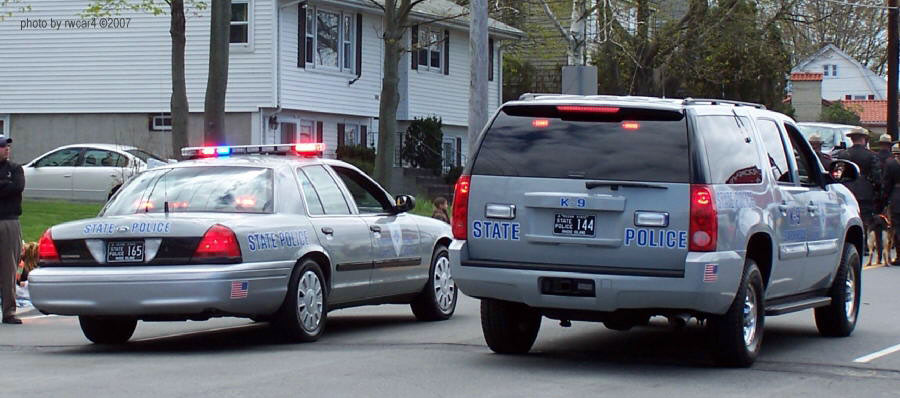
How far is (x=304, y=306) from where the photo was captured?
1107 centimetres

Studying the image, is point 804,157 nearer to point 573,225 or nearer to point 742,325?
point 742,325

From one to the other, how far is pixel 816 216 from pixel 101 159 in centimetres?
2184

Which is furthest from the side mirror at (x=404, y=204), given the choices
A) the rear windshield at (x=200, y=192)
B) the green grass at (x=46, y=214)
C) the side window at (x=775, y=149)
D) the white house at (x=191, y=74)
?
the white house at (x=191, y=74)

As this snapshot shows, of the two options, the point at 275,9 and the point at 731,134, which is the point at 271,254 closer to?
the point at 731,134

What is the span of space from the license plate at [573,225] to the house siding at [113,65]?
25223 mm

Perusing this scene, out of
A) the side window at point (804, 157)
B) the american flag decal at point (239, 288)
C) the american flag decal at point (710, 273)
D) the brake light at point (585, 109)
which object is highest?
the brake light at point (585, 109)

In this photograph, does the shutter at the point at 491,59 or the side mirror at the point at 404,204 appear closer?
the side mirror at the point at 404,204

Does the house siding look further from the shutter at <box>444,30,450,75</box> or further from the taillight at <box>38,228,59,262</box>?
the taillight at <box>38,228,59,262</box>

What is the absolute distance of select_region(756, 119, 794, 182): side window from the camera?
407 inches

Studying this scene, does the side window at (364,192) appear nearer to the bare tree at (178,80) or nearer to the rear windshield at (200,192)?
the rear windshield at (200,192)

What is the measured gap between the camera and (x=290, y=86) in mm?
34438

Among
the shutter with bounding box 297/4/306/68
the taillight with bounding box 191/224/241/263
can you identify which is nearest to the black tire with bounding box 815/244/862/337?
the taillight with bounding box 191/224/241/263

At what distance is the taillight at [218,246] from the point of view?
33.8 feet

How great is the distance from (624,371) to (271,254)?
2.85 m
